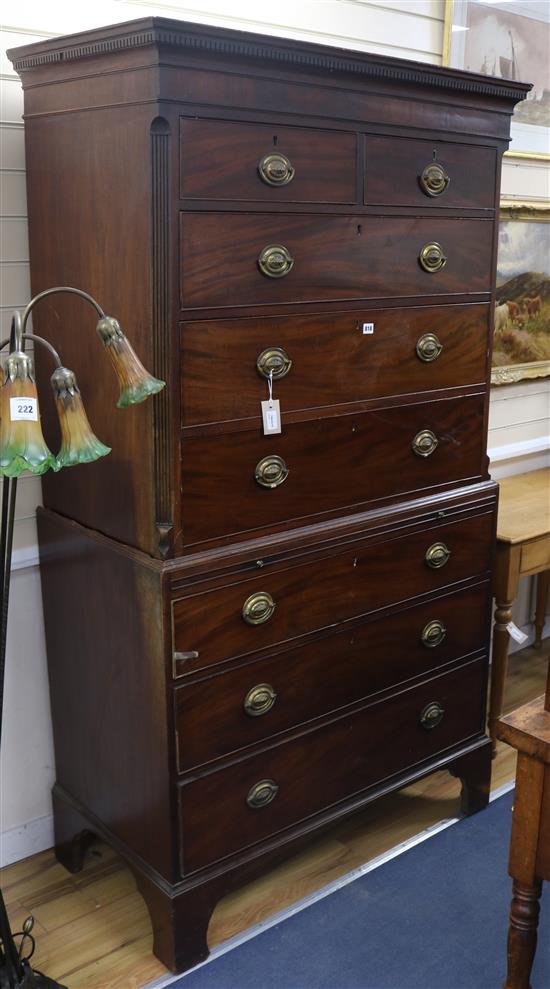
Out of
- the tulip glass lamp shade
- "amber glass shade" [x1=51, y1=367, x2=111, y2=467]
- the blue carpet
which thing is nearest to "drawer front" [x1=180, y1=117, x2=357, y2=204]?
the tulip glass lamp shade

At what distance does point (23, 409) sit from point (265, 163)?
809mm

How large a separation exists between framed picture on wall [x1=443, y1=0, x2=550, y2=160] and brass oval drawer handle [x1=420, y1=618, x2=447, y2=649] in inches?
75.6

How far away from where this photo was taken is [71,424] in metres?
1.94

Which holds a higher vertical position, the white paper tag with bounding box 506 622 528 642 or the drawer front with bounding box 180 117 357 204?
the drawer front with bounding box 180 117 357 204

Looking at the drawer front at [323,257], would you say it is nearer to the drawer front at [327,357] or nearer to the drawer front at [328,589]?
the drawer front at [327,357]

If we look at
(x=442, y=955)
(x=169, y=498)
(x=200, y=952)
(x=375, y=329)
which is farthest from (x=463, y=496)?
(x=200, y=952)

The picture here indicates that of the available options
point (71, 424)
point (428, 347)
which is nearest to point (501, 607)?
point (428, 347)

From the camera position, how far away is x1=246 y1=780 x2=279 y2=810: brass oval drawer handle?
2.51 meters

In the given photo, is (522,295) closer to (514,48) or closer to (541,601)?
(514,48)

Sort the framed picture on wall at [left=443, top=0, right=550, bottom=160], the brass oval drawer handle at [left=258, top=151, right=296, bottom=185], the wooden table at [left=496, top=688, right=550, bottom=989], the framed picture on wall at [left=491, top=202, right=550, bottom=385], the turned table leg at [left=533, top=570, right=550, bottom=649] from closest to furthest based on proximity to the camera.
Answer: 1. the wooden table at [left=496, top=688, right=550, bottom=989]
2. the brass oval drawer handle at [left=258, top=151, right=296, bottom=185]
3. the framed picture on wall at [left=443, top=0, right=550, bottom=160]
4. the framed picture on wall at [left=491, top=202, right=550, bottom=385]
5. the turned table leg at [left=533, top=570, right=550, bottom=649]

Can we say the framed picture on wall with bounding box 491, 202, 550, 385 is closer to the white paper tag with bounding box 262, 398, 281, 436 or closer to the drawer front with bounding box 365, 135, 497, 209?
the drawer front with bounding box 365, 135, 497, 209

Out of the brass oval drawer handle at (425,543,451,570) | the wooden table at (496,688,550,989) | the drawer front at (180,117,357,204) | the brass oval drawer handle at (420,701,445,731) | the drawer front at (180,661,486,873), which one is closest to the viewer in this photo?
the wooden table at (496,688,550,989)

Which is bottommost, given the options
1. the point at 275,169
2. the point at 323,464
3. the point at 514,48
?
the point at 323,464

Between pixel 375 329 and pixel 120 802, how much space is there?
140 centimetres
